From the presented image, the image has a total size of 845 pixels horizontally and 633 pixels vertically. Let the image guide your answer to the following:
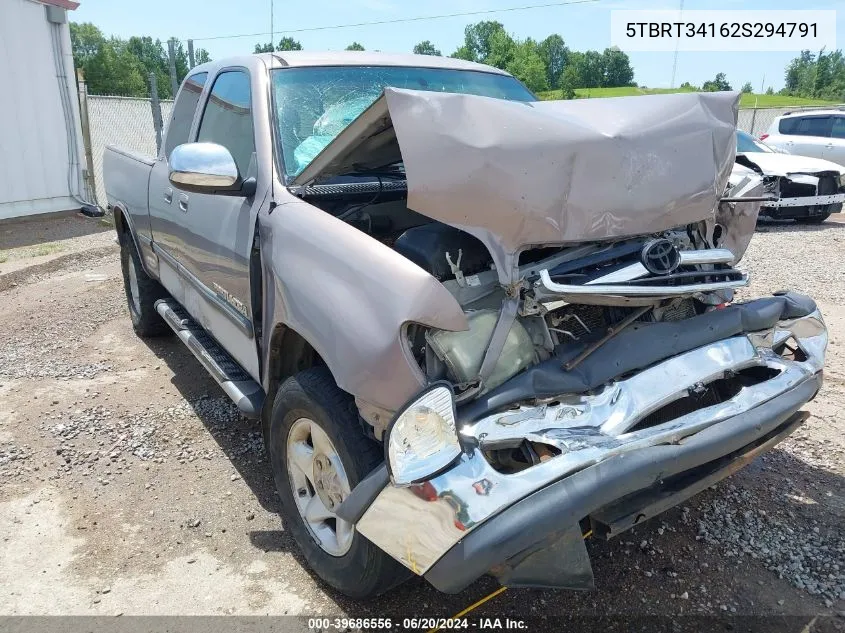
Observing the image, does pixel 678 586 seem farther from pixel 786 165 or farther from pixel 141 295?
pixel 786 165

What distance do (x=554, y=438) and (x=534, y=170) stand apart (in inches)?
36.1

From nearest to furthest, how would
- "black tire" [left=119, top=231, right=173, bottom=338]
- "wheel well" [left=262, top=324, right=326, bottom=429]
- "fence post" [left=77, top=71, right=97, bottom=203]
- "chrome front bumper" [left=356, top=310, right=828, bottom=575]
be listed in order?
"chrome front bumper" [left=356, top=310, right=828, bottom=575] → "wheel well" [left=262, top=324, right=326, bottom=429] → "black tire" [left=119, top=231, right=173, bottom=338] → "fence post" [left=77, top=71, right=97, bottom=203]

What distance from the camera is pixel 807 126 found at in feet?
47.3

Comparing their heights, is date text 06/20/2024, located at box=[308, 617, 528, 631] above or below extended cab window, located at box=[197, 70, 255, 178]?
below

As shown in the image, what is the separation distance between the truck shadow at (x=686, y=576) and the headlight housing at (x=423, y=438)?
0.87 meters

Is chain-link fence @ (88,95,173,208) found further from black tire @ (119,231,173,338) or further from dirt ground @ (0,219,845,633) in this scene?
dirt ground @ (0,219,845,633)

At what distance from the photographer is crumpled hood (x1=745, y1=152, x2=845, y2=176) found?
33.9 ft

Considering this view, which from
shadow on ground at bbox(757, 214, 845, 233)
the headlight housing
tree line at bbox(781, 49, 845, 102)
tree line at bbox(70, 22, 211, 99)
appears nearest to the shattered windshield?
the headlight housing

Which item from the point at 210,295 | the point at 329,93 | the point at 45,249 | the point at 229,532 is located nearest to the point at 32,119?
the point at 45,249

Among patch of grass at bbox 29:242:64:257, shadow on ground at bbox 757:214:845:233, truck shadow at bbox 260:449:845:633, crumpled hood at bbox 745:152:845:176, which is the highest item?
crumpled hood at bbox 745:152:845:176

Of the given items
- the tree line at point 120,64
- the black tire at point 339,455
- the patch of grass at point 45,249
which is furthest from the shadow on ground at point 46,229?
the tree line at point 120,64

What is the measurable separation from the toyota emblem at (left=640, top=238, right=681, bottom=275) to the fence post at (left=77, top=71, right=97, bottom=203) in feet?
39.5

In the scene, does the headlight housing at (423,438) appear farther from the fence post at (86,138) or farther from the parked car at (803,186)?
the fence post at (86,138)

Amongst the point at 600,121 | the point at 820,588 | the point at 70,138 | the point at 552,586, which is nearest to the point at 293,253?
the point at 600,121
